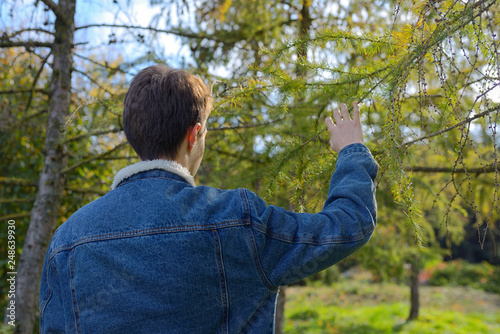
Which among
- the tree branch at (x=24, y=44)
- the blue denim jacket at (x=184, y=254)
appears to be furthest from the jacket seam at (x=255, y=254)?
the tree branch at (x=24, y=44)

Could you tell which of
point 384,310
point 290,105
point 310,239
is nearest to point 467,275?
point 384,310

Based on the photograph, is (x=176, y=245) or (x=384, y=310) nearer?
(x=176, y=245)

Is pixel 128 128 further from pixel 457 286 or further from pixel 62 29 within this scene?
pixel 457 286

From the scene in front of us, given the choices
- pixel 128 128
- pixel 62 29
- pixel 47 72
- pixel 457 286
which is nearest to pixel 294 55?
pixel 128 128

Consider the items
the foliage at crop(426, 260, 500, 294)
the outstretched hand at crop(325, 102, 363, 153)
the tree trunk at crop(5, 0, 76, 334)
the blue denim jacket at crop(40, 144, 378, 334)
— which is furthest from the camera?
the foliage at crop(426, 260, 500, 294)

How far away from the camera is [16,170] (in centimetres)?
488

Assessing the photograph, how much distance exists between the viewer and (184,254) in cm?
97

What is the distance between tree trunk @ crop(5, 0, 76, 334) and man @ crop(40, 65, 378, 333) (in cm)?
209

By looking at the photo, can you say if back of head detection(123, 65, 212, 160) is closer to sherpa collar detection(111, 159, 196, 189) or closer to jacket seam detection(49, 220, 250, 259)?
sherpa collar detection(111, 159, 196, 189)

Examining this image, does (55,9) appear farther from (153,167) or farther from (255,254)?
(255,254)

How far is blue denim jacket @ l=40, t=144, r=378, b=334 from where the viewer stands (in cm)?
96

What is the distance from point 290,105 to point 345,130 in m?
1.32

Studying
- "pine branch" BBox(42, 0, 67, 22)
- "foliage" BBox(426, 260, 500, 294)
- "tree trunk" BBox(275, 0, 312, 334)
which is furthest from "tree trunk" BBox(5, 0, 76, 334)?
"foliage" BBox(426, 260, 500, 294)

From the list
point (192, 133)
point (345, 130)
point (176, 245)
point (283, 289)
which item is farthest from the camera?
point (283, 289)
